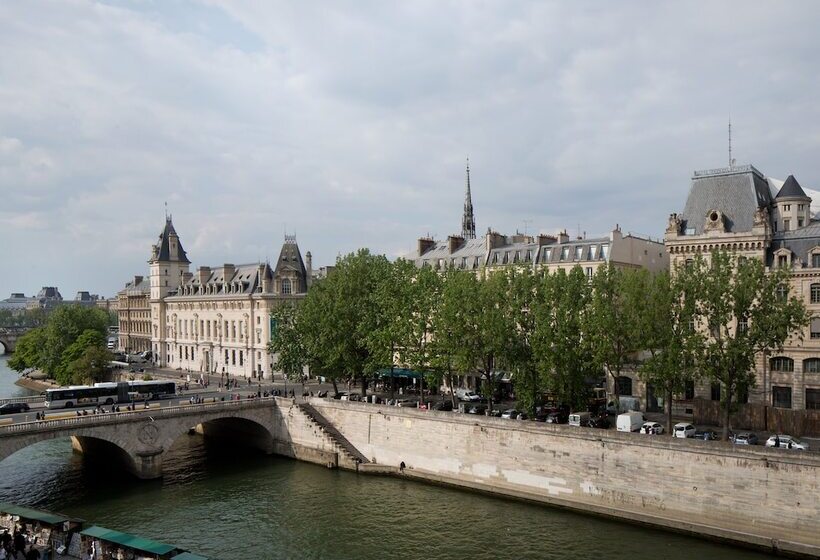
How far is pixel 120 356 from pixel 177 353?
81.8ft

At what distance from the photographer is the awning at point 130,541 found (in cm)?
3281

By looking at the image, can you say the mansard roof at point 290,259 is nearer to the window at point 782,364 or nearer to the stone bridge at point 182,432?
the stone bridge at point 182,432

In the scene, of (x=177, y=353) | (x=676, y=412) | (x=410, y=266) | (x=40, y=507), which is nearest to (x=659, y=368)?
(x=676, y=412)

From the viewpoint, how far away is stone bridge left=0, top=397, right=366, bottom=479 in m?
49.7

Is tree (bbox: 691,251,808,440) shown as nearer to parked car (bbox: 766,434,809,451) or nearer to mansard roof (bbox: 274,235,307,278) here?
parked car (bbox: 766,434,809,451)

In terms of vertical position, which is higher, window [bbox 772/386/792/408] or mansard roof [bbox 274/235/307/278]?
mansard roof [bbox 274/235/307/278]

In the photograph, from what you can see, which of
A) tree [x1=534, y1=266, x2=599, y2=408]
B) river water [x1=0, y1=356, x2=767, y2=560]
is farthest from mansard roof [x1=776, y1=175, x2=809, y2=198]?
river water [x1=0, y1=356, x2=767, y2=560]

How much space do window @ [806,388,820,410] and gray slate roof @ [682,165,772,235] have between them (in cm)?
1418

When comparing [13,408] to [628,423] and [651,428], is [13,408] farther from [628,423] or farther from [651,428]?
[651,428]

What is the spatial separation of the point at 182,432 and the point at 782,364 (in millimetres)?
49367

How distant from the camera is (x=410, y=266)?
67.9 metres

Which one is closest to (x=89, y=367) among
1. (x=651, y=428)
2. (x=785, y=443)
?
(x=651, y=428)

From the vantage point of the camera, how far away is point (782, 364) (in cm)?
5469

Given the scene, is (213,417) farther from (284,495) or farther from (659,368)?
(659,368)
